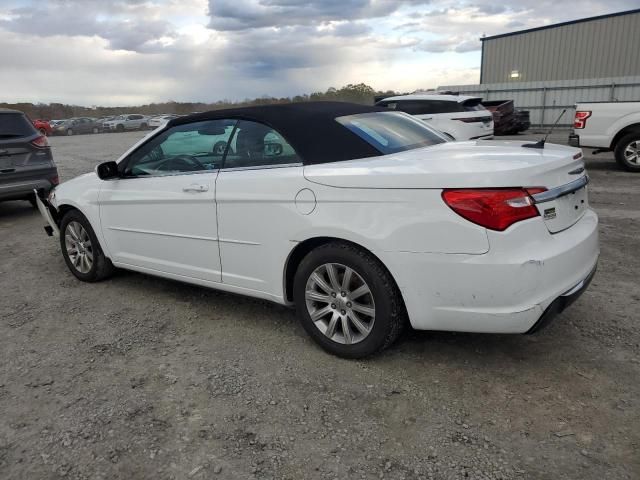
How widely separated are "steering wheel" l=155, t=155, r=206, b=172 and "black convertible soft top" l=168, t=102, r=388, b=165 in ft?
1.16

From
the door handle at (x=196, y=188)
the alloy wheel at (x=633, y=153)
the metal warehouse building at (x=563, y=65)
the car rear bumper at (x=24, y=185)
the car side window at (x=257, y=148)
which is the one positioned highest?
the metal warehouse building at (x=563, y=65)

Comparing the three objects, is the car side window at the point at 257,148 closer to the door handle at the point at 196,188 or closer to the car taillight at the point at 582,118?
the door handle at the point at 196,188

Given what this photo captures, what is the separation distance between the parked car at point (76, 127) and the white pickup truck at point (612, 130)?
40.3m

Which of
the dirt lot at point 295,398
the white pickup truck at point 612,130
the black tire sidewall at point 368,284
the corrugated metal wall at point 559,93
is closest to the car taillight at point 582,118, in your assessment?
the white pickup truck at point 612,130

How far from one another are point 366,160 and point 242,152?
0.96 metres

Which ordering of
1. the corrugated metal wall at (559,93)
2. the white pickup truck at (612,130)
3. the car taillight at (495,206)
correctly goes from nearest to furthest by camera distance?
the car taillight at (495,206)
the white pickup truck at (612,130)
the corrugated metal wall at (559,93)

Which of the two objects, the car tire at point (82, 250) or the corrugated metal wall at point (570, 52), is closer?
the car tire at point (82, 250)

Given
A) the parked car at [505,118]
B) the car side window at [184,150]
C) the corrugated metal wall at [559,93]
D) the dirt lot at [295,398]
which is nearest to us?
the dirt lot at [295,398]

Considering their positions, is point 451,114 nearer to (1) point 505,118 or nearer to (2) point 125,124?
(1) point 505,118

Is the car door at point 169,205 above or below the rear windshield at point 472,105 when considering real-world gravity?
below

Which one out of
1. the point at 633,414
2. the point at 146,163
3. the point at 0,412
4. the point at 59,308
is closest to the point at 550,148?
the point at 633,414

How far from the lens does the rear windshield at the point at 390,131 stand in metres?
3.35

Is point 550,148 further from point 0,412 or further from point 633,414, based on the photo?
point 0,412

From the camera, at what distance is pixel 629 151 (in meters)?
10.2
